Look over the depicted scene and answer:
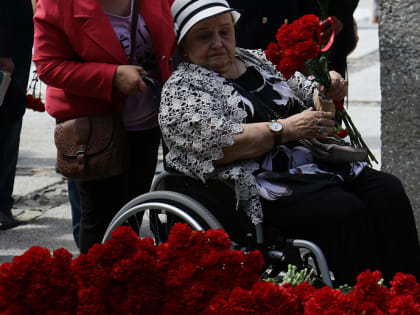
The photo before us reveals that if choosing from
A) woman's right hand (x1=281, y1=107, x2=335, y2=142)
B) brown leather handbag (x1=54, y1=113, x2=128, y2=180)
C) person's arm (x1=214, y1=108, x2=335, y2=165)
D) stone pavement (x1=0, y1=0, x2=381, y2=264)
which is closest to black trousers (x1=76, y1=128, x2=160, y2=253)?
brown leather handbag (x1=54, y1=113, x2=128, y2=180)

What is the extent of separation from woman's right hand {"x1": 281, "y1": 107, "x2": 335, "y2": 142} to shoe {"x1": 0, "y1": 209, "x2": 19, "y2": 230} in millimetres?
2516

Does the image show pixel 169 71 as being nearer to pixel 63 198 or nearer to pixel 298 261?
pixel 298 261

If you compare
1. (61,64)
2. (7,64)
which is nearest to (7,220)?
(7,64)

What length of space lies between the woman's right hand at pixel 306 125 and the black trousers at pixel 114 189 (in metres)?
0.67

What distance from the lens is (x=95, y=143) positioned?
336 centimetres

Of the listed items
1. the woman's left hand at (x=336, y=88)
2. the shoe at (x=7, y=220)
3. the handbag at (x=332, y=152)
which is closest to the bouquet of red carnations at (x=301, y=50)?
the woman's left hand at (x=336, y=88)

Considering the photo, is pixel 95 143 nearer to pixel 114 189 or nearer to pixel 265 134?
pixel 114 189

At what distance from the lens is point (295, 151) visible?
3324mm

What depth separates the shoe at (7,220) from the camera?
5078 mm

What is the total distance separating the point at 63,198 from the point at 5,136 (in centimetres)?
89

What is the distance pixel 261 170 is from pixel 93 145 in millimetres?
701

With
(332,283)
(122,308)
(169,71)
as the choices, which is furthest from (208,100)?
(122,308)

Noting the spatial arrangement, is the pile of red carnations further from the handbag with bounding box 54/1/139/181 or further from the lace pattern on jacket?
the handbag with bounding box 54/1/139/181

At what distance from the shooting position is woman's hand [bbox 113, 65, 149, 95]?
3178 millimetres
